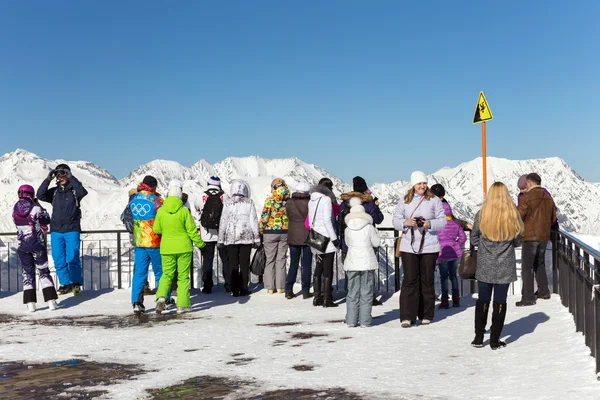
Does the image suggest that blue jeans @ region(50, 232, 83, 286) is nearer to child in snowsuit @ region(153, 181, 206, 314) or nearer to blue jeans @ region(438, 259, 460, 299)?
child in snowsuit @ region(153, 181, 206, 314)

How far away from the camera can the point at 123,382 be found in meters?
6.27

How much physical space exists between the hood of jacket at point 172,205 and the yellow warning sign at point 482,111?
6.17 metres

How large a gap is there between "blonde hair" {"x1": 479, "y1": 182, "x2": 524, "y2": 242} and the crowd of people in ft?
0.03

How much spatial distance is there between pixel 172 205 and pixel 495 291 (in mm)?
4951

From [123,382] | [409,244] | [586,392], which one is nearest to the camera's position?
[586,392]

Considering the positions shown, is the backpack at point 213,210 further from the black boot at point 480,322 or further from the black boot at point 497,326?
the black boot at point 497,326

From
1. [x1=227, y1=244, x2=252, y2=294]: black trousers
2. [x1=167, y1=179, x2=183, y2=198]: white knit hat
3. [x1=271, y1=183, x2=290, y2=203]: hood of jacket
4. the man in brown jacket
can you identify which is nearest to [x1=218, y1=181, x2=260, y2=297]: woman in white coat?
[x1=227, y1=244, x2=252, y2=294]: black trousers

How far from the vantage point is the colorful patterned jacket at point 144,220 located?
10.7m

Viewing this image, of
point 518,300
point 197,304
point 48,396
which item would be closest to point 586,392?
point 48,396

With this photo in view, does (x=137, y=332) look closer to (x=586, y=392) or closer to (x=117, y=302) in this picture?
(x=117, y=302)

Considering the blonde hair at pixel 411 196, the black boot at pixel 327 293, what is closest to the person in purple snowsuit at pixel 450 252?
the blonde hair at pixel 411 196

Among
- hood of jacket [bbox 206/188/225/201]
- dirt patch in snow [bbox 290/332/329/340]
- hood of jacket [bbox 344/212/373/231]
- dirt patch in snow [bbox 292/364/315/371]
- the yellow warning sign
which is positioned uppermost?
the yellow warning sign

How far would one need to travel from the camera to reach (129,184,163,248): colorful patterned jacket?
35.0 ft

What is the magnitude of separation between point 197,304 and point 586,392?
7055 mm
